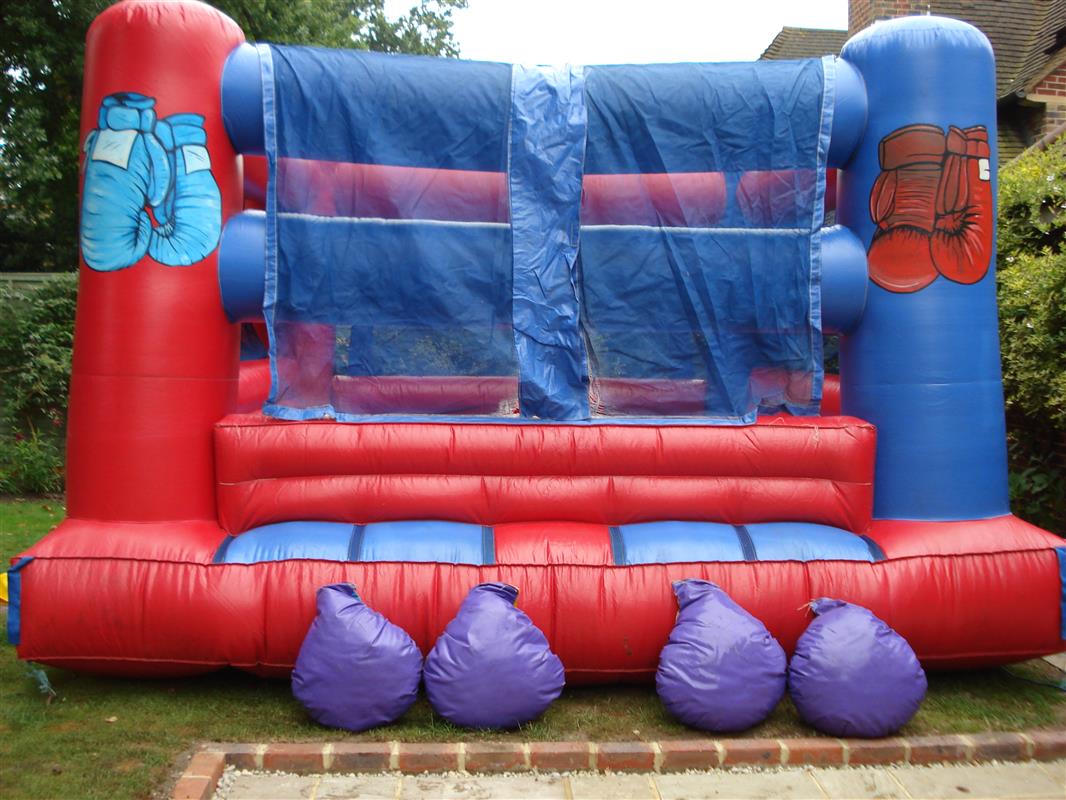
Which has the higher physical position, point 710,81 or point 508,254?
point 710,81

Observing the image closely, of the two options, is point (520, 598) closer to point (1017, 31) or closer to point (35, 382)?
point (35, 382)

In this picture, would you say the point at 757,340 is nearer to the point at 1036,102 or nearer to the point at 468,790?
the point at 468,790

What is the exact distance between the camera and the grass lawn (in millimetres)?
3342

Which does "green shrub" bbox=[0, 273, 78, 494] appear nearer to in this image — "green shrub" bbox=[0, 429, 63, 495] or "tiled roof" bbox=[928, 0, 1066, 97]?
"green shrub" bbox=[0, 429, 63, 495]

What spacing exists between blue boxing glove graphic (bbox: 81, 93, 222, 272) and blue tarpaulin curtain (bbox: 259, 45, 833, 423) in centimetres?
42

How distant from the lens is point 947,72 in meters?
4.47

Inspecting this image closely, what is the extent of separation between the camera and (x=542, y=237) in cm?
455

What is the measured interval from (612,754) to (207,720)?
5.62ft

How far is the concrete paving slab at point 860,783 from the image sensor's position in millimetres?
3361

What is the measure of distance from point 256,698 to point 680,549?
2.04 m

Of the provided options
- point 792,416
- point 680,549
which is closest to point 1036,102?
point 792,416

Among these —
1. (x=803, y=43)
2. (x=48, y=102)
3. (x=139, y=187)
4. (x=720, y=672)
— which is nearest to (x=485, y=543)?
(x=720, y=672)

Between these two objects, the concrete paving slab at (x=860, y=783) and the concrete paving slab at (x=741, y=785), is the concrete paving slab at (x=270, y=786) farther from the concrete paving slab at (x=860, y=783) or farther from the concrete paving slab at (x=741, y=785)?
the concrete paving slab at (x=860, y=783)

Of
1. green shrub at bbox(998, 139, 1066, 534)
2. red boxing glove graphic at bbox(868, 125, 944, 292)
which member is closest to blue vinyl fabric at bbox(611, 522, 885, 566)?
red boxing glove graphic at bbox(868, 125, 944, 292)
